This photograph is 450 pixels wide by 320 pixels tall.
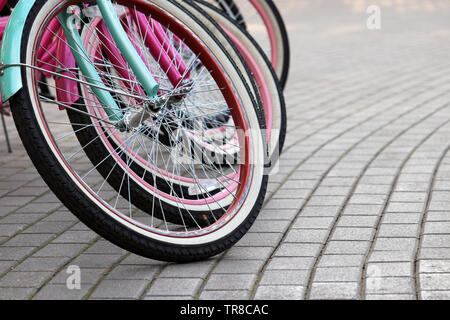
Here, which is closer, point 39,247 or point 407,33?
point 39,247

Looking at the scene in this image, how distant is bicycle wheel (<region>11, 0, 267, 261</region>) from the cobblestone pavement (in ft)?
0.45

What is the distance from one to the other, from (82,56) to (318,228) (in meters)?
1.20

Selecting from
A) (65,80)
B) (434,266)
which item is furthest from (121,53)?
(434,266)

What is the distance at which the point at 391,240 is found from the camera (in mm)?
3096

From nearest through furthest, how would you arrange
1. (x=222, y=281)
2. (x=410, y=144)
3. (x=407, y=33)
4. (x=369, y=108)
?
(x=222, y=281), (x=410, y=144), (x=369, y=108), (x=407, y=33)

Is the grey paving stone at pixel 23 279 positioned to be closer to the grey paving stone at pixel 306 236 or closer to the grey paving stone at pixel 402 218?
the grey paving stone at pixel 306 236

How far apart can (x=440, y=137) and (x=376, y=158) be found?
0.66 metres

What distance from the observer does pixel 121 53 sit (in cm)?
288

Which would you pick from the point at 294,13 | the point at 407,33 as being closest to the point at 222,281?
the point at 407,33

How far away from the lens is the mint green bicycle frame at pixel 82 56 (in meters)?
2.54

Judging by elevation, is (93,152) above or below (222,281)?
above
